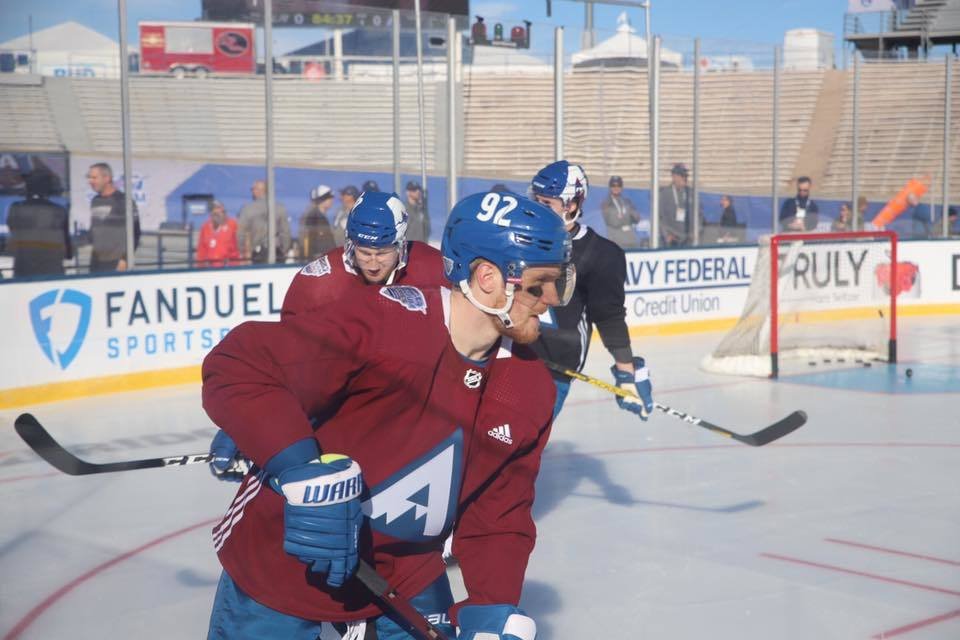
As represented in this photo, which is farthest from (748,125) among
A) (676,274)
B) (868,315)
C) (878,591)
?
(878,591)

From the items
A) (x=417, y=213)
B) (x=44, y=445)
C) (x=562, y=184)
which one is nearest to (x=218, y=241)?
(x=417, y=213)

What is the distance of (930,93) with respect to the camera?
46.7 feet

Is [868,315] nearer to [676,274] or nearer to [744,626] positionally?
[676,274]

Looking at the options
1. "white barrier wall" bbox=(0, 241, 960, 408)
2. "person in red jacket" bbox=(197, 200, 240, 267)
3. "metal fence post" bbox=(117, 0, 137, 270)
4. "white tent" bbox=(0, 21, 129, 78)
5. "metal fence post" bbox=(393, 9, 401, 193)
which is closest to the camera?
"white barrier wall" bbox=(0, 241, 960, 408)

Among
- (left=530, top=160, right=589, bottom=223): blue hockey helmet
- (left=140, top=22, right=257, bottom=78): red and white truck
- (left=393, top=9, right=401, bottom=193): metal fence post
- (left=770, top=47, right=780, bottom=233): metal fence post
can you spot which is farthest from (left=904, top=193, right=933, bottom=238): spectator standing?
(left=530, top=160, right=589, bottom=223): blue hockey helmet

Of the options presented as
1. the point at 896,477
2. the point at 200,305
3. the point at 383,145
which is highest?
the point at 383,145

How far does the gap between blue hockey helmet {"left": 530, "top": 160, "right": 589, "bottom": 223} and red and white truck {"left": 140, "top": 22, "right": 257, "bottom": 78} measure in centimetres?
565

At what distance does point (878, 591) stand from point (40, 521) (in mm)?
3330

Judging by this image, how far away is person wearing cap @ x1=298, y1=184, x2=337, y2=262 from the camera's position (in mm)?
9648

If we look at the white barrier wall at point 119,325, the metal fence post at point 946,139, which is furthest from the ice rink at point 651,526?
the metal fence post at point 946,139

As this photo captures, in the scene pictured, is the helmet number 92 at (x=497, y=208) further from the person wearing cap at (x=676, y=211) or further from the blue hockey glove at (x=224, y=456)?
the person wearing cap at (x=676, y=211)

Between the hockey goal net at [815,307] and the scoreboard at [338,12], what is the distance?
3.57 meters

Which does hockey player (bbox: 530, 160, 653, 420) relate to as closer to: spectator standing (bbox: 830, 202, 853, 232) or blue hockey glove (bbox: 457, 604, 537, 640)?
blue hockey glove (bbox: 457, 604, 537, 640)

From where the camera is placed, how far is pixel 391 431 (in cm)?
184
